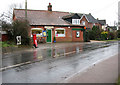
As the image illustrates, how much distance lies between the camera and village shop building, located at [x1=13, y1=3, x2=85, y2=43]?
78.4 feet

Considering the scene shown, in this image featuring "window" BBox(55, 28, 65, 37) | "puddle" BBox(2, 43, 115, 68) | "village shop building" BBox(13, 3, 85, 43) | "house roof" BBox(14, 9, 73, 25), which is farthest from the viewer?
"window" BBox(55, 28, 65, 37)

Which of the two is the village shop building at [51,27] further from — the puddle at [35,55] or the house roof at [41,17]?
the puddle at [35,55]

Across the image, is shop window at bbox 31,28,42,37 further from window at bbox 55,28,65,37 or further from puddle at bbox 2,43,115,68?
puddle at bbox 2,43,115,68

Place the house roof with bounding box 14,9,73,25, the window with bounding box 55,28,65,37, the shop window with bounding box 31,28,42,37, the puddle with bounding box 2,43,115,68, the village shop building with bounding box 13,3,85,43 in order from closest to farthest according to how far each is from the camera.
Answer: the puddle with bounding box 2,43,115,68 → the shop window with bounding box 31,28,42,37 → the village shop building with bounding box 13,3,85,43 → the house roof with bounding box 14,9,73,25 → the window with bounding box 55,28,65,37

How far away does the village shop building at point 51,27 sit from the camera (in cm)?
2391

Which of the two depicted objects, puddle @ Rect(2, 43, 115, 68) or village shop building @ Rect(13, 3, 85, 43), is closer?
puddle @ Rect(2, 43, 115, 68)

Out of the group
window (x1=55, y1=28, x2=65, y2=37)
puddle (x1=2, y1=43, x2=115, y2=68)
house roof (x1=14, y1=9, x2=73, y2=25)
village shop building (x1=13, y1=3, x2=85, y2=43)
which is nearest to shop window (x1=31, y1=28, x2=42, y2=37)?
village shop building (x1=13, y1=3, x2=85, y2=43)

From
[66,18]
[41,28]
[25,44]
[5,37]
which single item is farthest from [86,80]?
[66,18]

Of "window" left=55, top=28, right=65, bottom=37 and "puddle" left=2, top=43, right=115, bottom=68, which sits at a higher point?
"window" left=55, top=28, right=65, bottom=37

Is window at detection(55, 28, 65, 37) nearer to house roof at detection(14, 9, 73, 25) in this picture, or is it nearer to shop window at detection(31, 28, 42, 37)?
house roof at detection(14, 9, 73, 25)

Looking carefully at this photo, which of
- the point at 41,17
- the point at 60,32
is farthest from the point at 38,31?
the point at 60,32

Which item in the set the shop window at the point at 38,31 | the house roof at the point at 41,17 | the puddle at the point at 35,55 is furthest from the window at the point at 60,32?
the puddle at the point at 35,55

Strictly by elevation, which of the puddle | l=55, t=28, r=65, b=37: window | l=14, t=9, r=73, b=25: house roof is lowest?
the puddle

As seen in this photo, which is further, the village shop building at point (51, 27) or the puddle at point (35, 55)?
the village shop building at point (51, 27)
